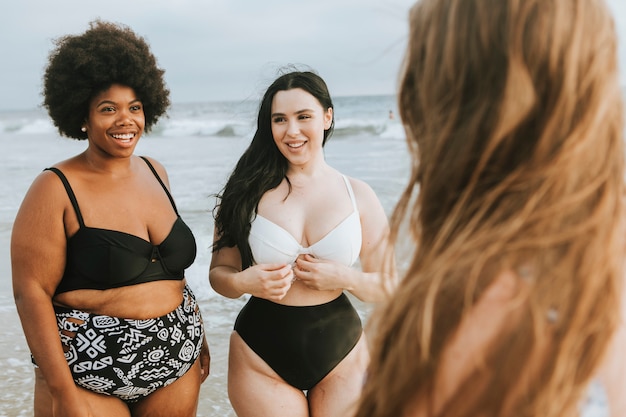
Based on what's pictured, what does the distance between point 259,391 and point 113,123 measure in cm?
152

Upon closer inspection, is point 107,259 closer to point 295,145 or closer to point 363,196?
point 295,145

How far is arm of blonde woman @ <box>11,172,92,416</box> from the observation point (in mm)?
2633

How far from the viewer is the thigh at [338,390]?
313 cm

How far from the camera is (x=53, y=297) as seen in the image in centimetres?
279

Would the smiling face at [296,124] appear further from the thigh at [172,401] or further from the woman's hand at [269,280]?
the thigh at [172,401]

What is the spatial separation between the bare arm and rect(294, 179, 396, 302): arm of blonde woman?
3.78ft

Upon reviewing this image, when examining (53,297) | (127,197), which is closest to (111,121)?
(127,197)

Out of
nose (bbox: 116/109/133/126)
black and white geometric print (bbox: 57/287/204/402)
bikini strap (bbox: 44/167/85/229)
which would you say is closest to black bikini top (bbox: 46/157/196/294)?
bikini strap (bbox: 44/167/85/229)

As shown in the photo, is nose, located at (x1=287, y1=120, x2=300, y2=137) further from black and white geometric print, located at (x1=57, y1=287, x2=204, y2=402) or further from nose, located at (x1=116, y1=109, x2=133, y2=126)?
black and white geometric print, located at (x1=57, y1=287, x2=204, y2=402)

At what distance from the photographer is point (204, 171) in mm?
14398

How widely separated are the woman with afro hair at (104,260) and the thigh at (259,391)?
22 centimetres

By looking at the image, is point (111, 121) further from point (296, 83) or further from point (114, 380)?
point (114, 380)

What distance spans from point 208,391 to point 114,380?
7.77 feet

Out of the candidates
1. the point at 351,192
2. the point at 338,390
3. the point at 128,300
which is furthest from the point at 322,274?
the point at 128,300
